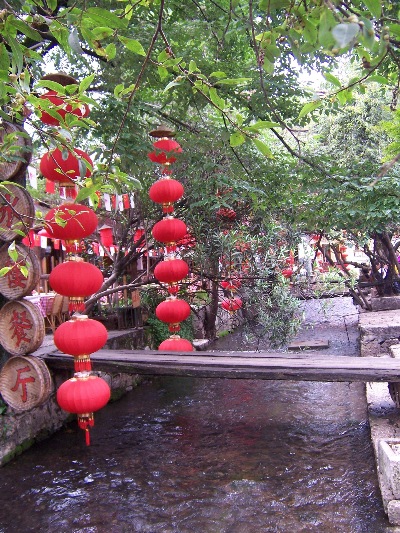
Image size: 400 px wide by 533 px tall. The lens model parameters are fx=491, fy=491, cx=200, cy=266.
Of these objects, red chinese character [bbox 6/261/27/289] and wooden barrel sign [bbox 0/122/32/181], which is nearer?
wooden barrel sign [bbox 0/122/32/181]

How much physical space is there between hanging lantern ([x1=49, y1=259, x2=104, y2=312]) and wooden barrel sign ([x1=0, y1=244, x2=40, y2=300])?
864 millimetres

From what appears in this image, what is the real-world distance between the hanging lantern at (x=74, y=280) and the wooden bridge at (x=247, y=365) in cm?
175

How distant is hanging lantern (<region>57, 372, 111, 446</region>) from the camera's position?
4430 millimetres

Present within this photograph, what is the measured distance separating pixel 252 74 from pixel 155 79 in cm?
117

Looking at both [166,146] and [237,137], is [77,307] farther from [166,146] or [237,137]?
[237,137]

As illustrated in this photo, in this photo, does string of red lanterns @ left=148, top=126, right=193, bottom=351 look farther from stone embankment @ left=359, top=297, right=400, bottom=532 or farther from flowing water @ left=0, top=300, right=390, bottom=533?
stone embankment @ left=359, top=297, right=400, bottom=532

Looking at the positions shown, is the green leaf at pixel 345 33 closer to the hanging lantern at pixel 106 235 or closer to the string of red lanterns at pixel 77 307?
the string of red lanterns at pixel 77 307

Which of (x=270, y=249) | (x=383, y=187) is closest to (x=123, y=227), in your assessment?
(x=270, y=249)

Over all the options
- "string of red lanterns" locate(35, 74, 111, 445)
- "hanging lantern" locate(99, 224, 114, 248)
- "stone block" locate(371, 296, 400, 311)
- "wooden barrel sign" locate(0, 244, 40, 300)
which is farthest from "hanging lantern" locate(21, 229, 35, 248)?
"stone block" locate(371, 296, 400, 311)

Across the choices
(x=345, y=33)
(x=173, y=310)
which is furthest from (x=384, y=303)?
(x=345, y=33)

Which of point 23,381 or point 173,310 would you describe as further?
point 173,310

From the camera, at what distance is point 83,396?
4.43m

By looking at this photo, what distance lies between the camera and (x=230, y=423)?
22.9ft

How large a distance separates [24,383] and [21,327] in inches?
25.1
